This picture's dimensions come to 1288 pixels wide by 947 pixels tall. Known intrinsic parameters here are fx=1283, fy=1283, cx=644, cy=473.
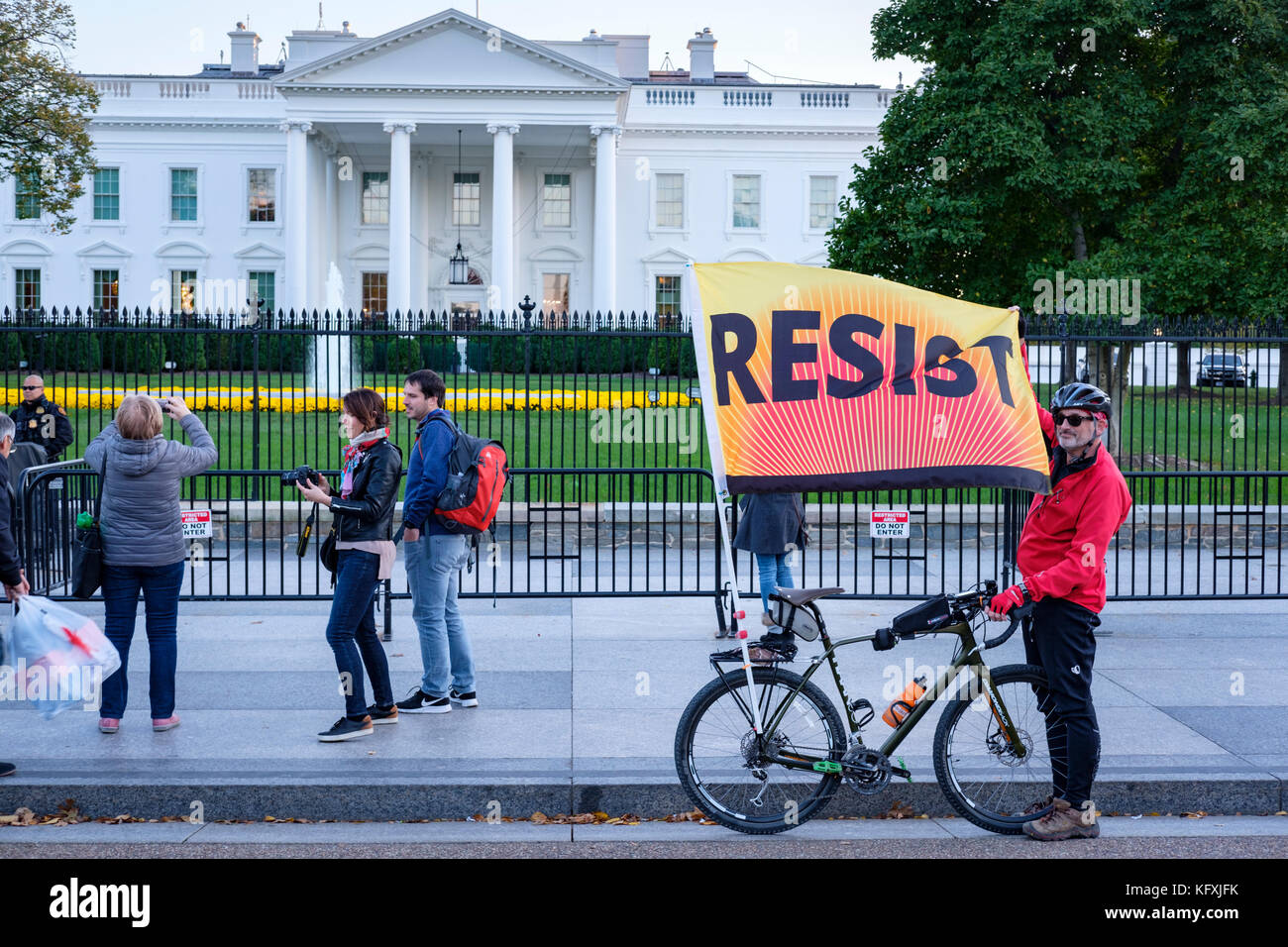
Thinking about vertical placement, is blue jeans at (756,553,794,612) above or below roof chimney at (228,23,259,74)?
below

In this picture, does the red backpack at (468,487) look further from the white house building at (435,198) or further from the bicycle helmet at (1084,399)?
the white house building at (435,198)

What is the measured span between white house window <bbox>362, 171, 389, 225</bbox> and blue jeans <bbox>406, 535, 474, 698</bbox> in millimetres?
47922

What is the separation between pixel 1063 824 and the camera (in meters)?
5.43

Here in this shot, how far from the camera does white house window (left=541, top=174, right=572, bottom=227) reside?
5378 cm

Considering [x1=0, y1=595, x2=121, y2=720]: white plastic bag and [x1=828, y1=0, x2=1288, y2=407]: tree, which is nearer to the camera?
[x1=0, y1=595, x2=121, y2=720]: white plastic bag

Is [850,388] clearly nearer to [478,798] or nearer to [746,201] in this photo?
[478,798]

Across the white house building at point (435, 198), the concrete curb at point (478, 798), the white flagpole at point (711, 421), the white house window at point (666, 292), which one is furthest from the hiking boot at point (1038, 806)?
the white house window at point (666, 292)

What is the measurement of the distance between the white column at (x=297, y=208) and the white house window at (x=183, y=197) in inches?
250

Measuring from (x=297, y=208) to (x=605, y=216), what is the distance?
38.2 feet

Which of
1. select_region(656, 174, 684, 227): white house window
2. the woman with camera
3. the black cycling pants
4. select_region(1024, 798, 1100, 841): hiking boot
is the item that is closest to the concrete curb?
select_region(1024, 798, 1100, 841): hiking boot

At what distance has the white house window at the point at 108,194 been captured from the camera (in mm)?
52906

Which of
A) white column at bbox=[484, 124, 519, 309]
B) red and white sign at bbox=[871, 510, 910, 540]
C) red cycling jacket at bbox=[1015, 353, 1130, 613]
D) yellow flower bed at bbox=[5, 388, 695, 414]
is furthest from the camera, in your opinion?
white column at bbox=[484, 124, 519, 309]

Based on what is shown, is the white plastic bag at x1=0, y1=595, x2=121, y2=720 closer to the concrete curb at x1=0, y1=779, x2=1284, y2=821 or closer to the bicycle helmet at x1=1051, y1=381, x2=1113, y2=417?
the concrete curb at x1=0, y1=779, x2=1284, y2=821

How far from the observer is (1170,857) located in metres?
5.29
